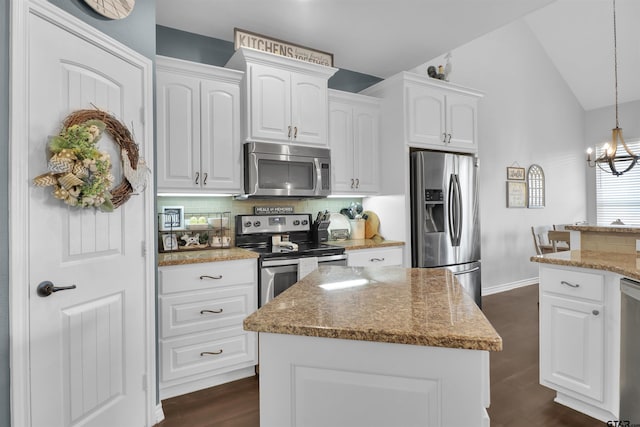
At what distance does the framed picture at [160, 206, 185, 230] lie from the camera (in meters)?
2.88

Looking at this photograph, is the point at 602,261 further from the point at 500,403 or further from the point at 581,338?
the point at 500,403

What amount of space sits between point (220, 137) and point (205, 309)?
4.46 feet

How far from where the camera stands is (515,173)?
5359mm

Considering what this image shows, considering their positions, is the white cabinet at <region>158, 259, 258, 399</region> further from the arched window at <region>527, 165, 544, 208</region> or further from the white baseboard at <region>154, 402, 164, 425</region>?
the arched window at <region>527, 165, 544, 208</region>

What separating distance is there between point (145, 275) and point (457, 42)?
3.36 m

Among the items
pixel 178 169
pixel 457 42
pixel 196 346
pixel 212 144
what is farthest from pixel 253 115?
pixel 457 42

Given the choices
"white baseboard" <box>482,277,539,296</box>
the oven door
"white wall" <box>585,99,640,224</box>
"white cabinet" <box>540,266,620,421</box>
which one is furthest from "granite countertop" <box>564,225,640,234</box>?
"white wall" <box>585,99,640,224</box>

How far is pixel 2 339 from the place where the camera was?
4.44 ft

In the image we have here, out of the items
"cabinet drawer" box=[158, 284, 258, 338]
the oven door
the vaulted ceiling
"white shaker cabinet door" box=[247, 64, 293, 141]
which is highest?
the vaulted ceiling

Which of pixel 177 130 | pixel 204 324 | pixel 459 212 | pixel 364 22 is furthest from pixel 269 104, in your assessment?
pixel 459 212

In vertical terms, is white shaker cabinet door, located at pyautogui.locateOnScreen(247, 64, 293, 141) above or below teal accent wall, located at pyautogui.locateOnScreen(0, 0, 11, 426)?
above

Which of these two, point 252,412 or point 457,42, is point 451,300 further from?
point 457,42

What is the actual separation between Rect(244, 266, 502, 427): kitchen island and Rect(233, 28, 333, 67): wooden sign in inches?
103

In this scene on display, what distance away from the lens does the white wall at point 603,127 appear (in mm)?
5844
